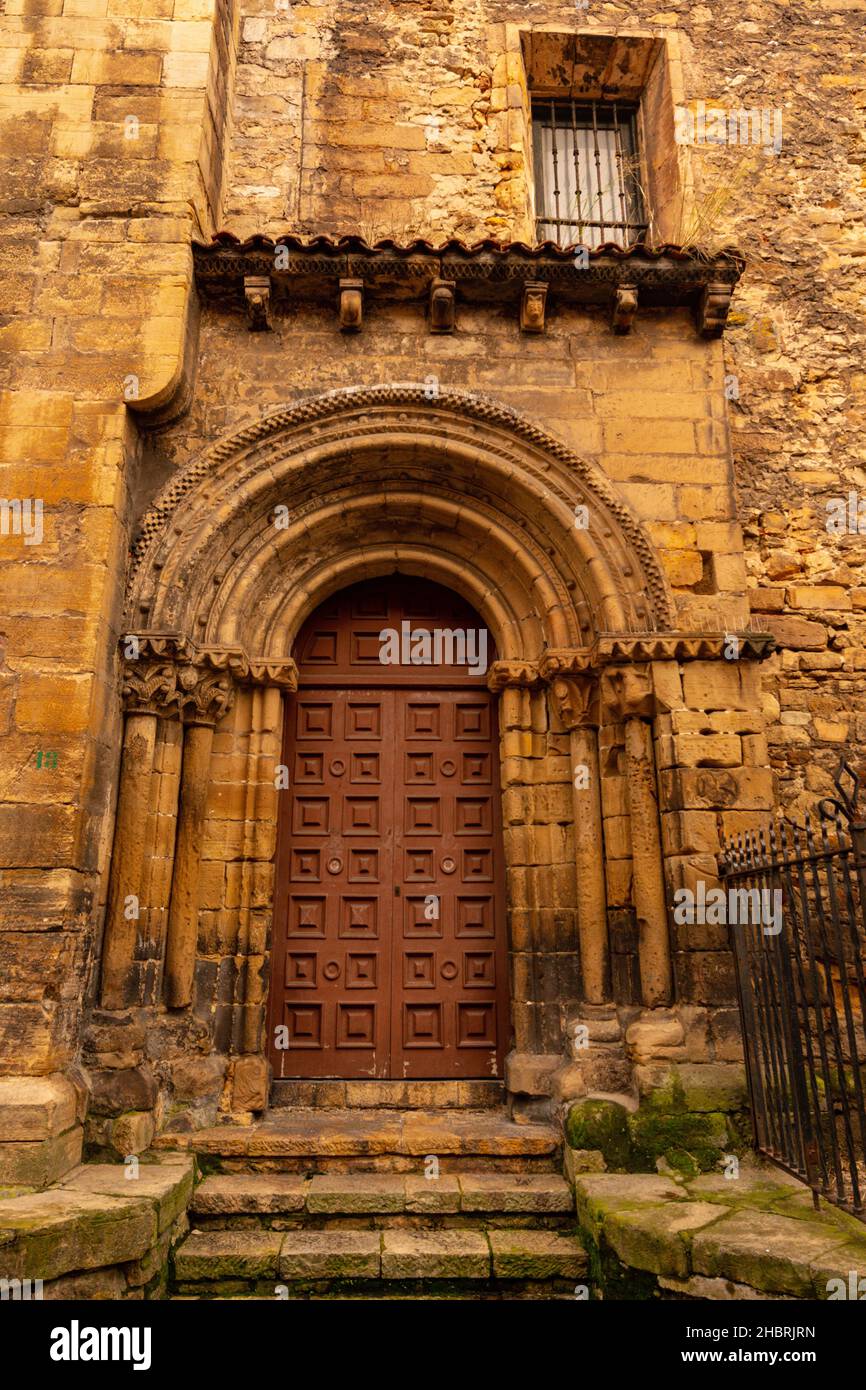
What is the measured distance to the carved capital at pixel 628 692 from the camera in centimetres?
541

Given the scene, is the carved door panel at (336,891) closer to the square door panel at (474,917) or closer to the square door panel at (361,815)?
the square door panel at (361,815)

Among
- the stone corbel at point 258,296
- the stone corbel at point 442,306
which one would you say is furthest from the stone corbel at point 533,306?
the stone corbel at point 258,296

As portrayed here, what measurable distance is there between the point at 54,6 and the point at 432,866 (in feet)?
21.4

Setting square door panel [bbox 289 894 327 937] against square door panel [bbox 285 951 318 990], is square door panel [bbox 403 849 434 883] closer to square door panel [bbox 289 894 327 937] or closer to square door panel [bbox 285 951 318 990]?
square door panel [bbox 289 894 327 937]

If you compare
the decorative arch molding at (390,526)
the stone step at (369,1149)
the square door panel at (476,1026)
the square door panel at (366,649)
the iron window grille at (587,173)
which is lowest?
the stone step at (369,1149)

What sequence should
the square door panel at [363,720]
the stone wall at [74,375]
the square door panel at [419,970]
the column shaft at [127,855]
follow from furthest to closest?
the square door panel at [363,720], the square door panel at [419,970], the column shaft at [127,855], the stone wall at [74,375]

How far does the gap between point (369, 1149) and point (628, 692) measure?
302cm

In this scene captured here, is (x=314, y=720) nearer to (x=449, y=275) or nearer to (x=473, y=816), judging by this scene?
(x=473, y=816)

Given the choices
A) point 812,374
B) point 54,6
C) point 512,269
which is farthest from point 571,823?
point 54,6

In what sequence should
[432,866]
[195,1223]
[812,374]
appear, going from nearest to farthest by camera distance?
[195,1223] → [432,866] → [812,374]

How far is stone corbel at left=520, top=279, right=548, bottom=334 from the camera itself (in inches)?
232

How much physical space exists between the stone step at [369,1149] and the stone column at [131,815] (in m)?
0.94

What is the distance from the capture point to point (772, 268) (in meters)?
7.52

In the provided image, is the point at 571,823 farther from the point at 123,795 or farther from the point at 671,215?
the point at 671,215
